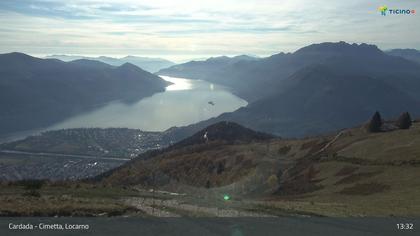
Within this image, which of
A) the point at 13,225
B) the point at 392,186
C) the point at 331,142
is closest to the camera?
the point at 13,225

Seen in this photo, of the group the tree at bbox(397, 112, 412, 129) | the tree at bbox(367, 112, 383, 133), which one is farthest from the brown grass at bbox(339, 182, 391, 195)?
the tree at bbox(397, 112, 412, 129)

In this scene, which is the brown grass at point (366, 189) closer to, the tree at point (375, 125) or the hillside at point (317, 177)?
the hillside at point (317, 177)

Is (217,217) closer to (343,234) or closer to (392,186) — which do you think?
(343,234)

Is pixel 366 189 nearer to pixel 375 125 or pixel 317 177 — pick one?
pixel 317 177

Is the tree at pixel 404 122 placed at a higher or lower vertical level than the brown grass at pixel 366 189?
higher

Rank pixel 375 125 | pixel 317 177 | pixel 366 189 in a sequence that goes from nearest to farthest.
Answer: pixel 366 189
pixel 317 177
pixel 375 125

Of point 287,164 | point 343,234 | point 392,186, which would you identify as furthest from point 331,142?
point 343,234

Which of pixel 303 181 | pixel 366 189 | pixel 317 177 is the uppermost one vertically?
pixel 366 189

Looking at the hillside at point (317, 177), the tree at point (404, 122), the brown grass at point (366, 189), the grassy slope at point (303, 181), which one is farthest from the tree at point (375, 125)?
the brown grass at point (366, 189)

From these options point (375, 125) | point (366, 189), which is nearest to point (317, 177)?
point (366, 189)
